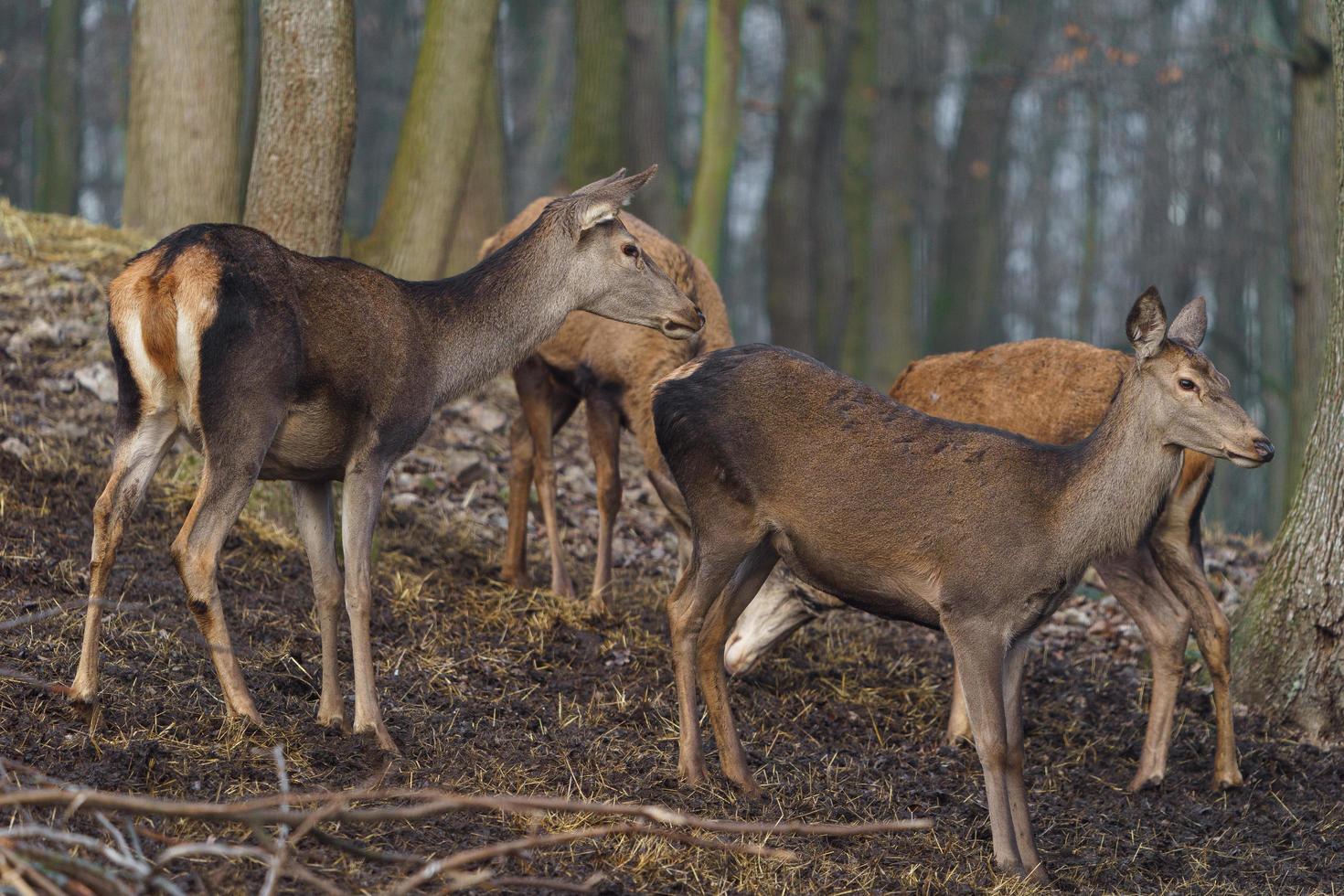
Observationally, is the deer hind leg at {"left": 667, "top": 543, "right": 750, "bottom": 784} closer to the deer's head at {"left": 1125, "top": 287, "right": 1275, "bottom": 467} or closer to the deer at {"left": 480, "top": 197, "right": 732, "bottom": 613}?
the deer's head at {"left": 1125, "top": 287, "right": 1275, "bottom": 467}

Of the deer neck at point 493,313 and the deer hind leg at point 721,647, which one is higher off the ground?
the deer neck at point 493,313

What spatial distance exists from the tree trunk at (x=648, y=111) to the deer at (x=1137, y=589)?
7.59 m

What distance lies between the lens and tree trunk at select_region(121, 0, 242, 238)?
1105cm

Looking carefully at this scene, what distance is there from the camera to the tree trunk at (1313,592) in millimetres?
7699

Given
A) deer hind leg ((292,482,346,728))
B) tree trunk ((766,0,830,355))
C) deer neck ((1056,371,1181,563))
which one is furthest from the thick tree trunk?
deer neck ((1056,371,1181,563))

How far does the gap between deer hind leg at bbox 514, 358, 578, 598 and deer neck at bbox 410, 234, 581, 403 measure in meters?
2.43

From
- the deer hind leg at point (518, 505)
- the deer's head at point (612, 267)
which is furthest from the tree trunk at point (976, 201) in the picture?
the deer's head at point (612, 267)

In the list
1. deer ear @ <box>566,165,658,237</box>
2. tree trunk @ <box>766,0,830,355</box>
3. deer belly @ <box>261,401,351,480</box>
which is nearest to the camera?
deer belly @ <box>261,401,351,480</box>

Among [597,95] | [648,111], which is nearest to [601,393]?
[597,95]

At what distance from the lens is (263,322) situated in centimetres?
541

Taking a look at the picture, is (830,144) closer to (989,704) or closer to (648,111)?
(648,111)

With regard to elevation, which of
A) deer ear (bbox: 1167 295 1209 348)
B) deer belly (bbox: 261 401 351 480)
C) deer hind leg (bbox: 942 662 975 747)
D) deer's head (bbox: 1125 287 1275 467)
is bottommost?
deer hind leg (bbox: 942 662 975 747)

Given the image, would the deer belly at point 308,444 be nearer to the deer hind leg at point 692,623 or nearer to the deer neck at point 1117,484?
the deer hind leg at point 692,623

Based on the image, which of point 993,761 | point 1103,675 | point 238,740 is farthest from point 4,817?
point 1103,675
